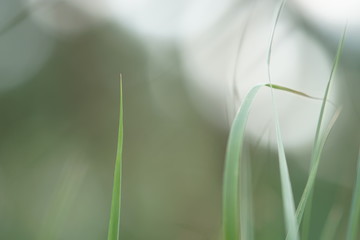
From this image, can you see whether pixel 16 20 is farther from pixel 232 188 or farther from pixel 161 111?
pixel 161 111

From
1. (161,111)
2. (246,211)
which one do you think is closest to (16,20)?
(246,211)

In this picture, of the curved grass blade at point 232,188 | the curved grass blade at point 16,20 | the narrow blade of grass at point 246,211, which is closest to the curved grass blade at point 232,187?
the curved grass blade at point 232,188

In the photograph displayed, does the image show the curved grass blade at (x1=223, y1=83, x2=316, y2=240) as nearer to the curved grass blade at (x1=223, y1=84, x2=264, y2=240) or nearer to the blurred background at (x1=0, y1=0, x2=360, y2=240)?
the curved grass blade at (x1=223, y1=84, x2=264, y2=240)

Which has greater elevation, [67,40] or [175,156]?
[67,40]

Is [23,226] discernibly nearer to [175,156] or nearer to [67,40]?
[175,156]

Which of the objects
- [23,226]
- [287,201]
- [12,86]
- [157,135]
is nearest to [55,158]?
[23,226]

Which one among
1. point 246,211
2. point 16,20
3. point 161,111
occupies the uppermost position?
point 16,20

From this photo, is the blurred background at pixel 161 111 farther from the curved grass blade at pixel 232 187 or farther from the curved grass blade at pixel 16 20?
the curved grass blade at pixel 232 187

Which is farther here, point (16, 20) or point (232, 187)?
point (16, 20)
